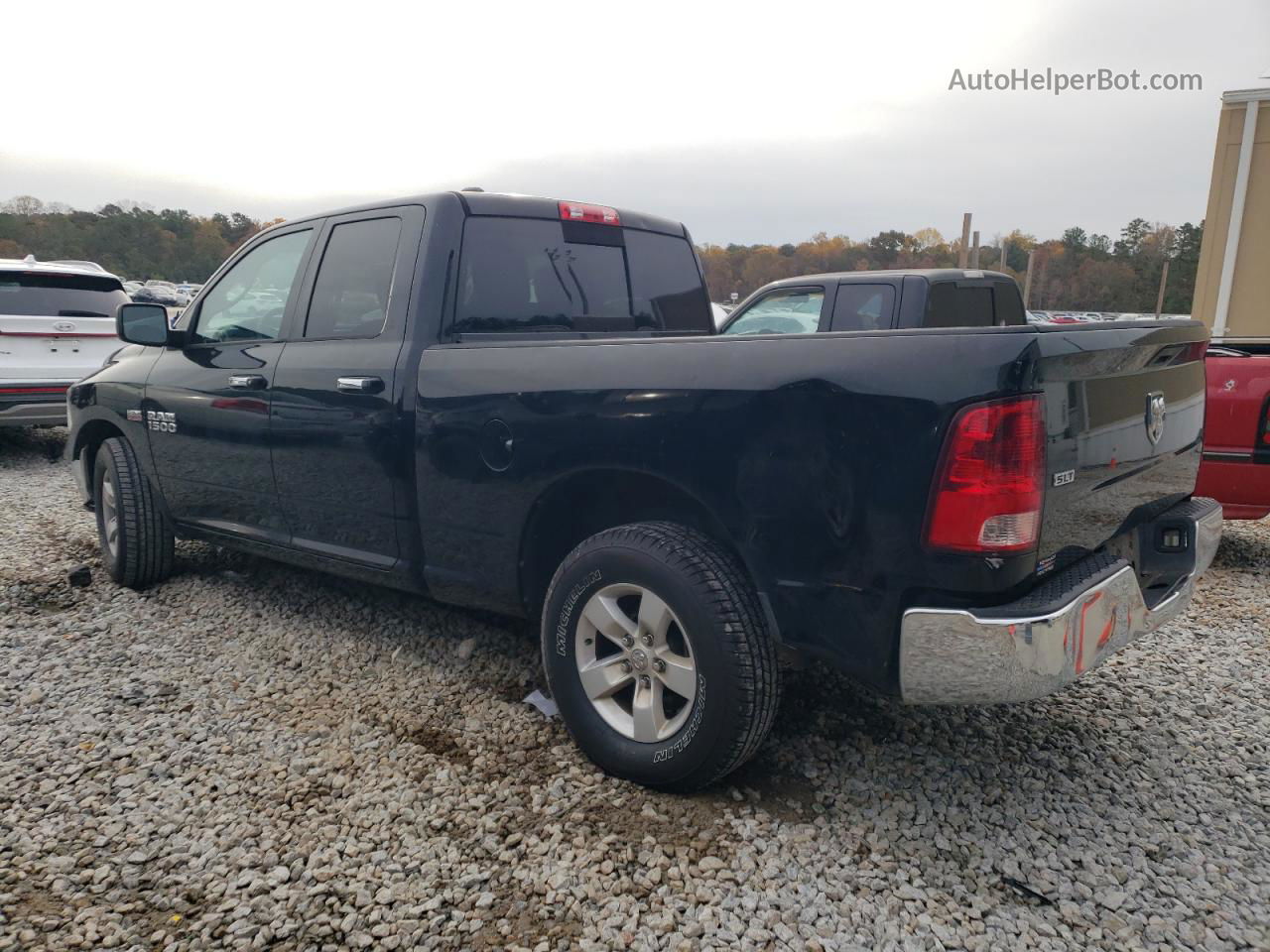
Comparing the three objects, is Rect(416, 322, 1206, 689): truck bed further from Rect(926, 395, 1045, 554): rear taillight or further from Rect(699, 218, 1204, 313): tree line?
Rect(699, 218, 1204, 313): tree line

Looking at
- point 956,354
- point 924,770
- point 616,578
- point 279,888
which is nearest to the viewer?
point 956,354

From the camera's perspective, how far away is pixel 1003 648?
2072 mm

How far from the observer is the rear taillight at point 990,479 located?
203 cm

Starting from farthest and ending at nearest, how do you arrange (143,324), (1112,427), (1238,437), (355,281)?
(1238,437) < (143,324) < (355,281) < (1112,427)

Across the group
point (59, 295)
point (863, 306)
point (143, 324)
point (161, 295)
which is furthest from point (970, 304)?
point (161, 295)

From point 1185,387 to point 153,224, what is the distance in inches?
2870

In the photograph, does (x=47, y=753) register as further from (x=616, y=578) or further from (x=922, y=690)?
(x=922, y=690)

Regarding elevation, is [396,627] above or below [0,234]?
below

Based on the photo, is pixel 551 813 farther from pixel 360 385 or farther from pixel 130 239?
pixel 130 239

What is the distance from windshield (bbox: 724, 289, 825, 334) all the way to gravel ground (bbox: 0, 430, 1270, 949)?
3267 mm

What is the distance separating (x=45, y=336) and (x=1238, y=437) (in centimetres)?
926

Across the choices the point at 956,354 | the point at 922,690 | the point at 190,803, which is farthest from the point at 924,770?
Result: the point at 190,803

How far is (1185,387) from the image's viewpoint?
9.43 ft

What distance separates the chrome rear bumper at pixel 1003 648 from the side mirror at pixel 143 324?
3747 mm
